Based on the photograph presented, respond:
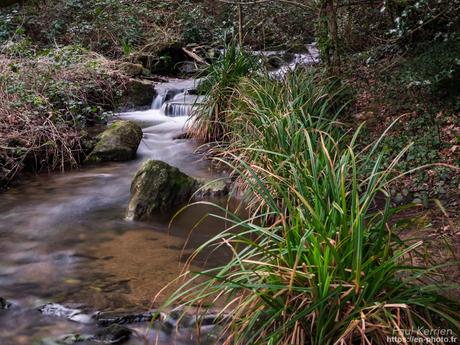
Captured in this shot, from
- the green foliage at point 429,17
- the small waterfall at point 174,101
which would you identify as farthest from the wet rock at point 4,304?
the small waterfall at point 174,101

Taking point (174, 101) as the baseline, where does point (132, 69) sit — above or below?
above

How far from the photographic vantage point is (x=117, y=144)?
29.2 ft

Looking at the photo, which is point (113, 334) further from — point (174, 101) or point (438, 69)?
point (174, 101)

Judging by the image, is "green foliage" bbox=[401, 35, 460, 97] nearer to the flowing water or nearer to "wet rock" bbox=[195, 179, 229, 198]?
"wet rock" bbox=[195, 179, 229, 198]

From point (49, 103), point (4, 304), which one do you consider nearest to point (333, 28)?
point (49, 103)

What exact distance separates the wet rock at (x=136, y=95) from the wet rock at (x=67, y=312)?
8530 millimetres

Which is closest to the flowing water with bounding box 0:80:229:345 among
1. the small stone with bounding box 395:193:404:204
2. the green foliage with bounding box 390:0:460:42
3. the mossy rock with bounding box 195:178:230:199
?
the mossy rock with bounding box 195:178:230:199

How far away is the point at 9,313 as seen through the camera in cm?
397

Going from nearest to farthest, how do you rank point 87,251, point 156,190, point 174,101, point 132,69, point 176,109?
point 87,251
point 156,190
point 176,109
point 174,101
point 132,69

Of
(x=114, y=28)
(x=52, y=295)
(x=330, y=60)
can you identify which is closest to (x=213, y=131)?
(x=330, y=60)

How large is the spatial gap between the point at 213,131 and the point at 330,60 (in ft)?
7.79

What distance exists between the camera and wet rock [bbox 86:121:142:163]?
8.82 meters

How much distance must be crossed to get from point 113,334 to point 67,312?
0.56m

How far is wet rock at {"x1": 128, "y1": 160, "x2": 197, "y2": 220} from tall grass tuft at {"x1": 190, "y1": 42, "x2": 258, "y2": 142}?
2.29 metres
